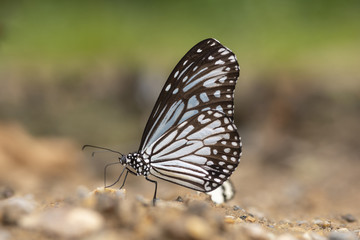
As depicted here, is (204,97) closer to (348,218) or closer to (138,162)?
(138,162)

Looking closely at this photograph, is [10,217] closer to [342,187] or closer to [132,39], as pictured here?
[342,187]

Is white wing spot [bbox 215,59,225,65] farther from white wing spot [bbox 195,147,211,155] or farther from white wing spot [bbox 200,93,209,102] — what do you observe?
white wing spot [bbox 195,147,211,155]

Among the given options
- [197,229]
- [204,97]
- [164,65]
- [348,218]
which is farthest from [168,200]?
[164,65]

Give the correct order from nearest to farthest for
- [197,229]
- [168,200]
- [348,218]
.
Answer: [197,229], [168,200], [348,218]

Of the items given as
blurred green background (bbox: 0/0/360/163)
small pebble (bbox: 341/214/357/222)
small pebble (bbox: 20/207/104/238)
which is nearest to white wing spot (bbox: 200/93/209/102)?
small pebble (bbox: 341/214/357/222)

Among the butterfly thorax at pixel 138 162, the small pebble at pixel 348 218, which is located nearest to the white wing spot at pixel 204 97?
the butterfly thorax at pixel 138 162

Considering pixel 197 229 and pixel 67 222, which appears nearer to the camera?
pixel 197 229
